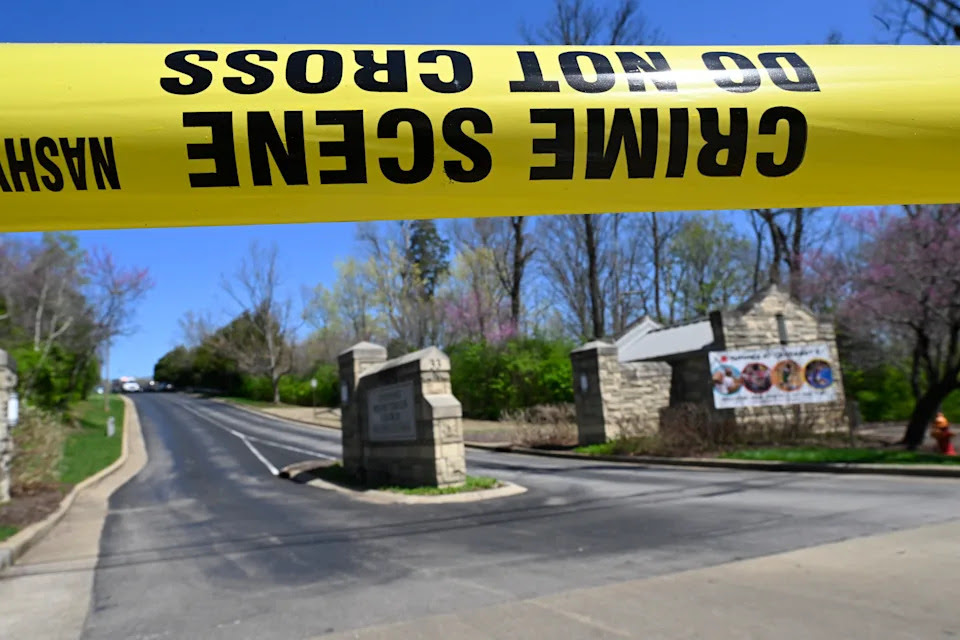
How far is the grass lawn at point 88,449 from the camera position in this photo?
722 inches

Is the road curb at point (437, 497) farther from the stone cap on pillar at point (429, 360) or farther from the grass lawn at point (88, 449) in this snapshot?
the grass lawn at point (88, 449)

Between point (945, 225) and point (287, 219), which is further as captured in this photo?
point (945, 225)

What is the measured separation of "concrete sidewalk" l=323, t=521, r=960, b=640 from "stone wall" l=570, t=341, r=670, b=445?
13.9 metres

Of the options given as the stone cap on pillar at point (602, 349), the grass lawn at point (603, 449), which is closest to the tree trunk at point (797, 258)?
the stone cap on pillar at point (602, 349)

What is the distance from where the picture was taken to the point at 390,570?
21.3 feet

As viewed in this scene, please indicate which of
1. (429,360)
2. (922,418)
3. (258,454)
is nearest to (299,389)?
(258,454)

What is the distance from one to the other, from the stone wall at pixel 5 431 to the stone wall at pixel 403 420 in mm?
6041

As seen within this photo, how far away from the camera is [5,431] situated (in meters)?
12.0

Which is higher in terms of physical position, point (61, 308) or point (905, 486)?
point (61, 308)

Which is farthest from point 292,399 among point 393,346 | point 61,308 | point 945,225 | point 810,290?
point 945,225

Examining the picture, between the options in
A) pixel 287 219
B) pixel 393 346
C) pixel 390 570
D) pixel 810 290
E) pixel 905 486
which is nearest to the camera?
pixel 287 219

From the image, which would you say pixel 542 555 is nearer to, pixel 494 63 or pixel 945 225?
pixel 494 63

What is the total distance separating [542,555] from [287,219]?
4.85 metres

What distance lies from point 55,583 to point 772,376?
16.3 metres
